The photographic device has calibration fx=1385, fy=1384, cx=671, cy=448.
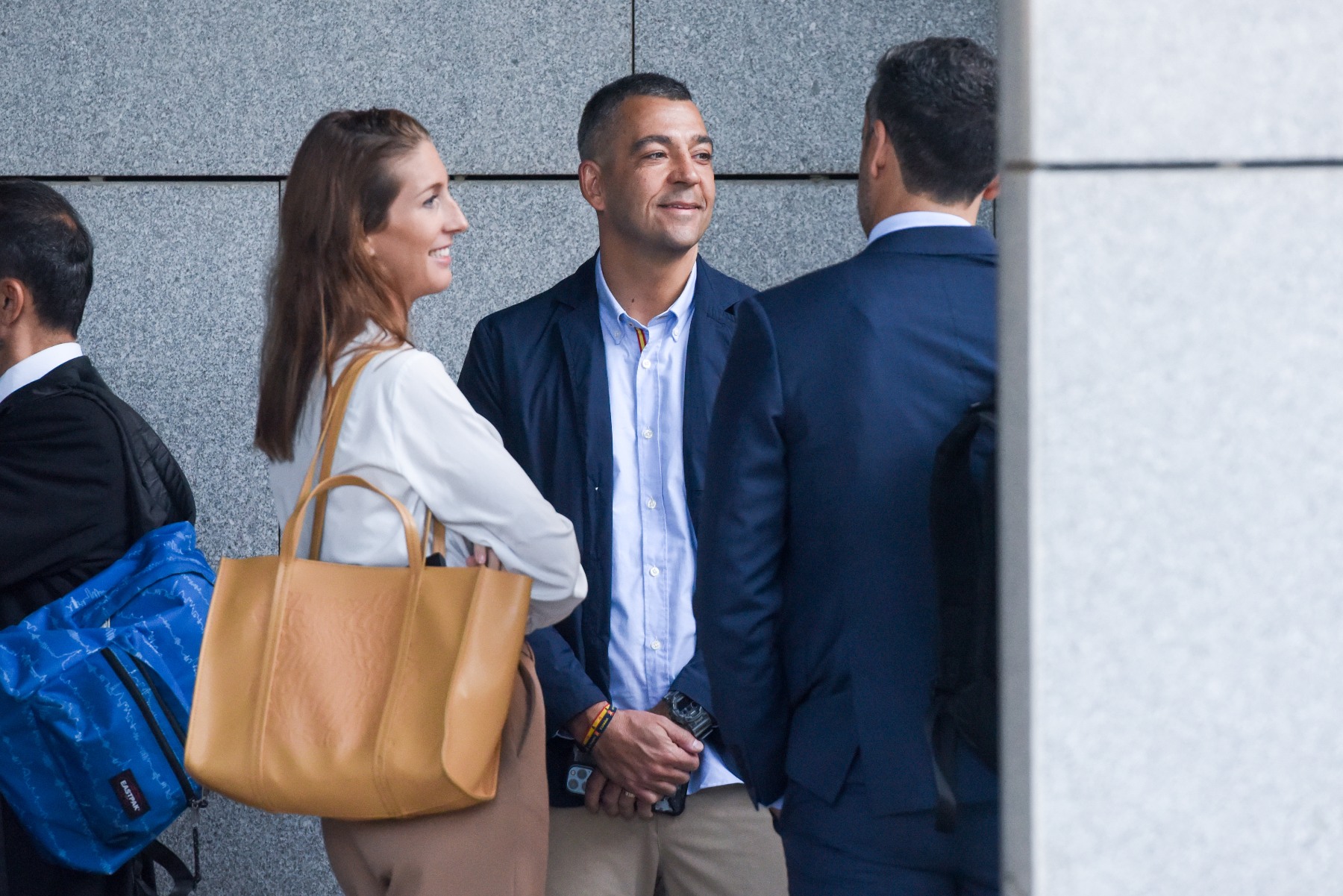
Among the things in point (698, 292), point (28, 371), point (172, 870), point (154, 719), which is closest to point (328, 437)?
point (154, 719)

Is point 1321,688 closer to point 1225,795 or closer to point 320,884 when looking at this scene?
point 1225,795

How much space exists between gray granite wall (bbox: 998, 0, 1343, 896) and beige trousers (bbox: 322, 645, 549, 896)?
98 centimetres

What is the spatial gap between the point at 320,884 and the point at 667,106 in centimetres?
244

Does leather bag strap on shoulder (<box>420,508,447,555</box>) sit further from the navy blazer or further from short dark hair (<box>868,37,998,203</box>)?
short dark hair (<box>868,37,998,203</box>)

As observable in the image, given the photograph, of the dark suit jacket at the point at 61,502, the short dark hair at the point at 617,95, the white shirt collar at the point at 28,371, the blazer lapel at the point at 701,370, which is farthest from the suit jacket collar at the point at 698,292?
the white shirt collar at the point at 28,371

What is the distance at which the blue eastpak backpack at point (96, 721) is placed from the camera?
8.14 feet

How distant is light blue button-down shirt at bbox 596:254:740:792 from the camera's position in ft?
9.09

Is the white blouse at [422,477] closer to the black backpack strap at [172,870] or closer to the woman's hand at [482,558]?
the woman's hand at [482,558]

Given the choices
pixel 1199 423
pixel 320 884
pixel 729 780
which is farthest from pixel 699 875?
pixel 1199 423

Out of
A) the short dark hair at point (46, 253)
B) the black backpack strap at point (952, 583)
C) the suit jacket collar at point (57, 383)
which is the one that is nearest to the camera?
the black backpack strap at point (952, 583)

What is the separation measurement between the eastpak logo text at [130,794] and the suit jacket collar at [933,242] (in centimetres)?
163

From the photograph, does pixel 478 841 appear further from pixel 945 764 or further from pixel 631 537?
pixel 631 537

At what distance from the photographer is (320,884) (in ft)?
13.1

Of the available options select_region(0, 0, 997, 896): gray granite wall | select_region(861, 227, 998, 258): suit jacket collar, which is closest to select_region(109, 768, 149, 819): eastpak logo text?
select_region(0, 0, 997, 896): gray granite wall
